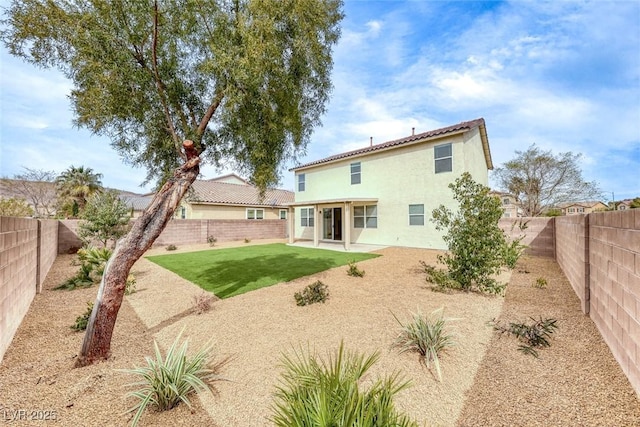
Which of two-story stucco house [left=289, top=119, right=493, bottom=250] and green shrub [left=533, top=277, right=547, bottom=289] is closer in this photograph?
green shrub [left=533, top=277, right=547, bottom=289]

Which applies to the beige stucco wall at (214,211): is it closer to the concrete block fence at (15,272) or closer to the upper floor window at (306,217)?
the upper floor window at (306,217)

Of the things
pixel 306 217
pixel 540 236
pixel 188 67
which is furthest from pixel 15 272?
pixel 306 217

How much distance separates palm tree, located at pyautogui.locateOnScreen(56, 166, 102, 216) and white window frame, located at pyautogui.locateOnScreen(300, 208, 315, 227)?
1763 centimetres

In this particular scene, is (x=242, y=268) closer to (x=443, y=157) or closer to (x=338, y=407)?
(x=338, y=407)

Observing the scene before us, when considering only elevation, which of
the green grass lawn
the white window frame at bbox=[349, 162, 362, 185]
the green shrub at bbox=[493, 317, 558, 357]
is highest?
the white window frame at bbox=[349, 162, 362, 185]

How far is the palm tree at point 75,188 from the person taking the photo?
21.7 m

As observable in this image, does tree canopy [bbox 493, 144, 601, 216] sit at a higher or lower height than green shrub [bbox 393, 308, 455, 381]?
higher

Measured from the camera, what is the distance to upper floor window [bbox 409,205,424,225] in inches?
570

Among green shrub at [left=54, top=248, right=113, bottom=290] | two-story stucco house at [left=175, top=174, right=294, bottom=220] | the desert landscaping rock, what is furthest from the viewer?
two-story stucco house at [left=175, top=174, right=294, bottom=220]

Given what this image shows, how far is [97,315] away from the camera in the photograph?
152 inches

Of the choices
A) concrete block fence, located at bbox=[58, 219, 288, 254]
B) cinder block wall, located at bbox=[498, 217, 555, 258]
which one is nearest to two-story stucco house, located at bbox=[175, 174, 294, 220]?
concrete block fence, located at bbox=[58, 219, 288, 254]

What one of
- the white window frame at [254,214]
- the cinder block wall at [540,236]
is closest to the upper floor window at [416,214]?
the cinder block wall at [540,236]

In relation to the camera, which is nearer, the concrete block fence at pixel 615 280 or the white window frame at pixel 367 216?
the concrete block fence at pixel 615 280

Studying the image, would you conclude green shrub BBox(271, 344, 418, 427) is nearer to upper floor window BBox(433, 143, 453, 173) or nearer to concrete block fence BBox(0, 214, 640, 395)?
concrete block fence BBox(0, 214, 640, 395)
